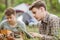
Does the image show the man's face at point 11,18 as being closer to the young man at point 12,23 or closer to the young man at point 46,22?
the young man at point 12,23

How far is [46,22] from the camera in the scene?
121cm

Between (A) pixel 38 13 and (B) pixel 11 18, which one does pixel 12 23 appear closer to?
(B) pixel 11 18

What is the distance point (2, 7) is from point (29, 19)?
0.37 meters

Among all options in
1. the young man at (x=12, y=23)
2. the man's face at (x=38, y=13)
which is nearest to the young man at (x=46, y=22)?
the man's face at (x=38, y=13)

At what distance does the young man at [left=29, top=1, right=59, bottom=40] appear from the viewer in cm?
117

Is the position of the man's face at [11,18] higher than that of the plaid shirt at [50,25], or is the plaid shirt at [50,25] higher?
the man's face at [11,18]

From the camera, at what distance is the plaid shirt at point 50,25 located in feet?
3.86

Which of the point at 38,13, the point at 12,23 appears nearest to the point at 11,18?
the point at 12,23

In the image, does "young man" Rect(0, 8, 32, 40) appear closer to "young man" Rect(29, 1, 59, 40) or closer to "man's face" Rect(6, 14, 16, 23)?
"man's face" Rect(6, 14, 16, 23)

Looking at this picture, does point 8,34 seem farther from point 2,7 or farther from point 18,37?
point 2,7

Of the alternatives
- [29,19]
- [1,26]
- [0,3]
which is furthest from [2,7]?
[1,26]

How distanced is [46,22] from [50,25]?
0.12 feet

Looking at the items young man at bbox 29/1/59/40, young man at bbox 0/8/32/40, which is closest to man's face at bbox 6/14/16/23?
young man at bbox 0/8/32/40

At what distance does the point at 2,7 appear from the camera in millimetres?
2004
